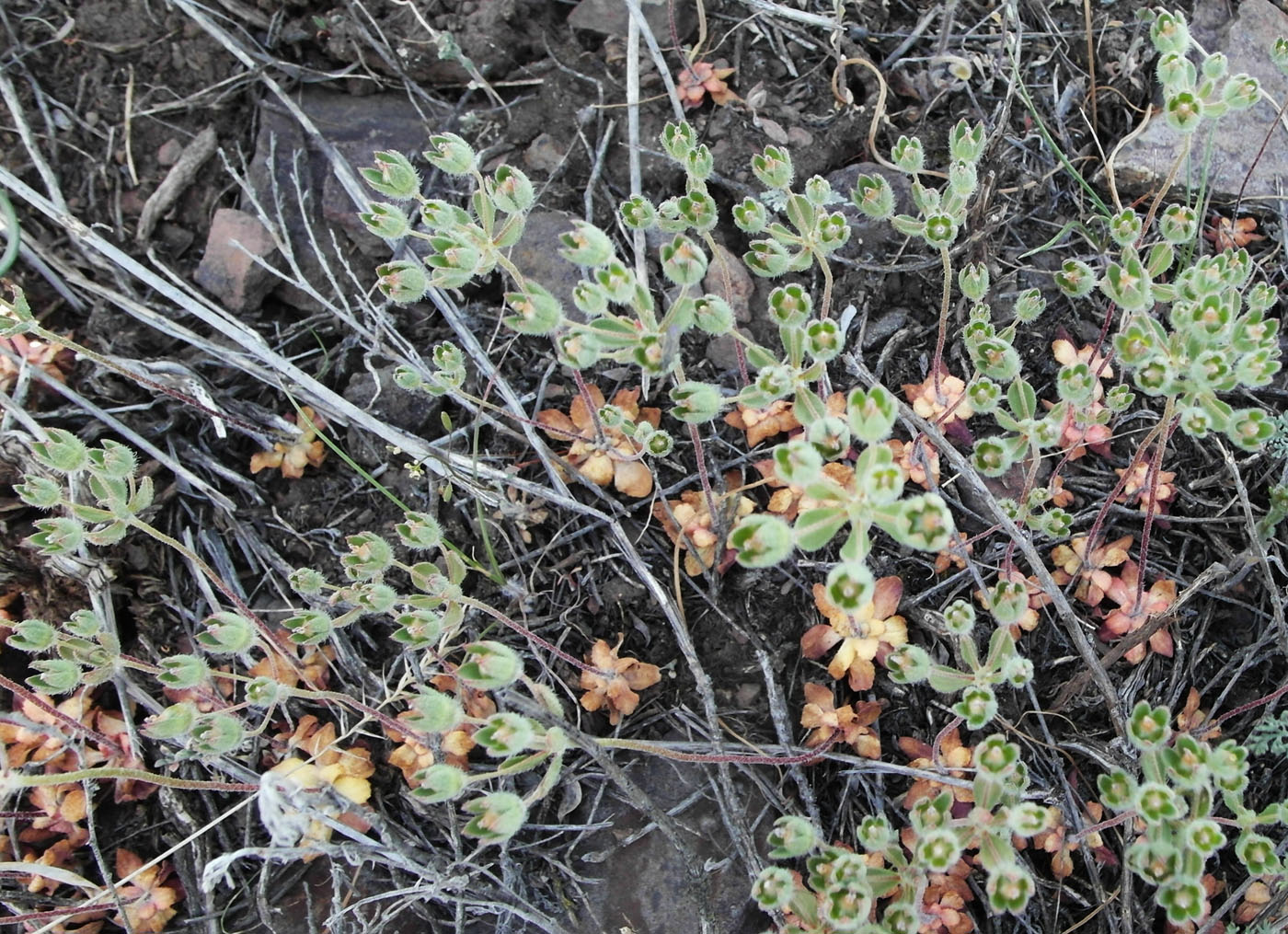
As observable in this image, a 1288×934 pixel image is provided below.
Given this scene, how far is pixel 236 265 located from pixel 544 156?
1.28 m

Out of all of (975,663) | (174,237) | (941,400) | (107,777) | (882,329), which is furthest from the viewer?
(174,237)

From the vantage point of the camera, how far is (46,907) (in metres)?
3.23

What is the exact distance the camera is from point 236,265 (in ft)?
12.8

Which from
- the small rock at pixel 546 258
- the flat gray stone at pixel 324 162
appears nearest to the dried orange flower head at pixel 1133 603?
the small rock at pixel 546 258

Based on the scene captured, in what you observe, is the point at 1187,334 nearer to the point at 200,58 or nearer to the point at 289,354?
the point at 289,354

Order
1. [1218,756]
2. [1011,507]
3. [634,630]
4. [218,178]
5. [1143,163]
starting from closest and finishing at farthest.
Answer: [1218,756]
[1011,507]
[634,630]
[1143,163]
[218,178]

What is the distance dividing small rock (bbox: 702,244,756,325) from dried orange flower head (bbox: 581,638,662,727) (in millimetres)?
1308

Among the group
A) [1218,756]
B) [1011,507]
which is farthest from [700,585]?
[1218,756]

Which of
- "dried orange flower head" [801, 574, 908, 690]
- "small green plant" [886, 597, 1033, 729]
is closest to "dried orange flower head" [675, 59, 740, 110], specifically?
"dried orange flower head" [801, 574, 908, 690]

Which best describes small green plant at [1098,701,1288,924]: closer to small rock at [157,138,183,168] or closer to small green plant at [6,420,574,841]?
small green plant at [6,420,574,841]

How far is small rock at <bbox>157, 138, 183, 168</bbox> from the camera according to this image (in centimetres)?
414

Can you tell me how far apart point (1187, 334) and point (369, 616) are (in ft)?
8.85

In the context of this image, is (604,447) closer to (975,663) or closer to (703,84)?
(975,663)

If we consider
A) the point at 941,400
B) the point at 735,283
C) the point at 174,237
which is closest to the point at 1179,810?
the point at 941,400
